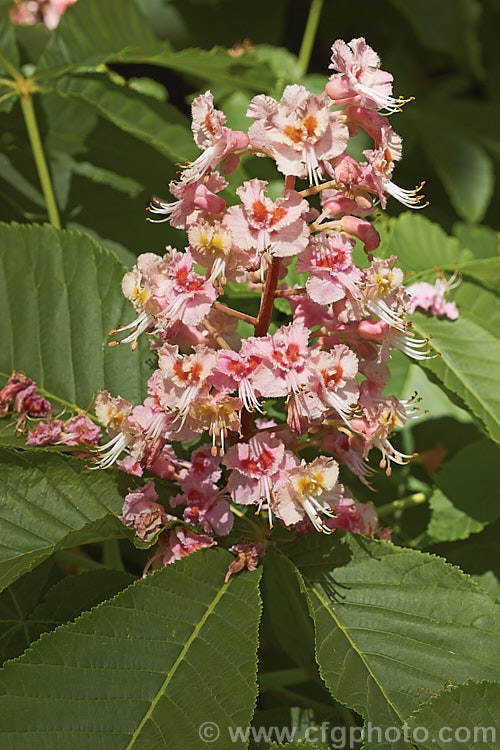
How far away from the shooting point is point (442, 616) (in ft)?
4.01

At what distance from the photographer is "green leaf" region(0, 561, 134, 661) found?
138 cm

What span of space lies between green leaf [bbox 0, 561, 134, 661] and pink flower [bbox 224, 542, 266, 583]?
0.25 meters

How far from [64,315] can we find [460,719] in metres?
1.02

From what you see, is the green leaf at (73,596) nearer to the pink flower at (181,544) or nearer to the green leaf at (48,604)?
the green leaf at (48,604)

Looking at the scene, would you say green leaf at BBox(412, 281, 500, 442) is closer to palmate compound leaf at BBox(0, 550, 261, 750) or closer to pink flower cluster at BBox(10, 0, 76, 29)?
palmate compound leaf at BBox(0, 550, 261, 750)

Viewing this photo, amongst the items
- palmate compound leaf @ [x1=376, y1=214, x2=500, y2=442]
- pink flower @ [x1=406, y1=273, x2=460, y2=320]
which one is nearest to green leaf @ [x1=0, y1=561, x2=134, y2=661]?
palmate compound leaf @ [x1=376, y1=214, x2=500, y2=442]

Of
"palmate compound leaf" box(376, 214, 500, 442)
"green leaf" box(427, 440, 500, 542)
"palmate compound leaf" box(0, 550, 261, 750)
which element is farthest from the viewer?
"green leaf" box(427, 440, 500, 542)

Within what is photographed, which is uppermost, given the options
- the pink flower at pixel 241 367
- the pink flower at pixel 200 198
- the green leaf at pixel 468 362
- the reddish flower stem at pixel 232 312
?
the pink flower at pixel 200 198

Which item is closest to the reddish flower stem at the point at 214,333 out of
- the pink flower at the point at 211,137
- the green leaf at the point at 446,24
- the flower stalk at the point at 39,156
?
the pink flower at the point at 211,137

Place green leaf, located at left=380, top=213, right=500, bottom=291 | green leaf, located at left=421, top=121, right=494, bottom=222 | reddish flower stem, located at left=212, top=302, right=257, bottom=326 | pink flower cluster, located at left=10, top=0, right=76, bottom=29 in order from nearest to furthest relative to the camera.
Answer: reddish flower stem, located at left=212, top=302, right=257, bottom=326
green leaf, located at left=380, top=213, right=500, bottom=291
pink flower cluster, located at left=10, top=0, right=76, bottom=29
green leaf, located at left=421, top=121, right=494, bottom=222

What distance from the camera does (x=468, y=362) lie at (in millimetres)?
1577

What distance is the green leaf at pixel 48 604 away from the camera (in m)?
1.38

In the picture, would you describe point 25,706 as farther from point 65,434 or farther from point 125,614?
point 65,434
